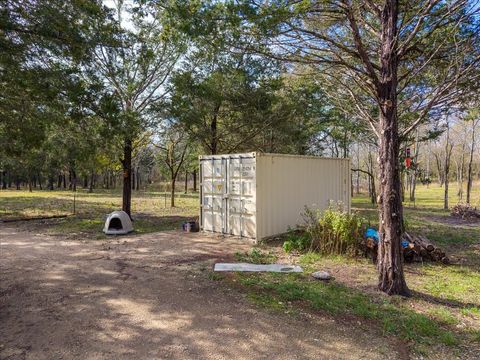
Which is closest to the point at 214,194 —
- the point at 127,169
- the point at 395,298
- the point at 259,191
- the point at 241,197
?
the point at 241,197

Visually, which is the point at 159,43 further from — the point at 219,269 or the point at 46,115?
the point at 219,269

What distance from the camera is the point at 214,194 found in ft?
33.1

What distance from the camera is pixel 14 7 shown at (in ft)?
19.9

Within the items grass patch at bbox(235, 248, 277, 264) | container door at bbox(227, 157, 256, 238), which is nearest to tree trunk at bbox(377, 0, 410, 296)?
grass patch at bbox(235, 248, 277, 264)

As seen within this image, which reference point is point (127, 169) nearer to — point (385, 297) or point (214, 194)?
point (214, 194)

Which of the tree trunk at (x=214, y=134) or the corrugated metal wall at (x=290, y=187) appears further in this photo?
the tree trunk at (x=214, y=134)

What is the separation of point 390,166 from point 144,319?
3912 millimetres

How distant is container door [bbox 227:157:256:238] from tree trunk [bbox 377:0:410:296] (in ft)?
13.7

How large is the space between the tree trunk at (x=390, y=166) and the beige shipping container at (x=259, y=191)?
4065 mm

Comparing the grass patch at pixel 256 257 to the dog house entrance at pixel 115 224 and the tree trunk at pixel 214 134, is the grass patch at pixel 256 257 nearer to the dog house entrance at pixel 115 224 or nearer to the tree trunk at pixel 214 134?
the dog house entrance at pixel 115 224

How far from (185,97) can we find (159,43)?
2236 mm

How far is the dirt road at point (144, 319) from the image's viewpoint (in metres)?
3.33

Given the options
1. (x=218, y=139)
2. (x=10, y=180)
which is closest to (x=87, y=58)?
(x=218, y=139)

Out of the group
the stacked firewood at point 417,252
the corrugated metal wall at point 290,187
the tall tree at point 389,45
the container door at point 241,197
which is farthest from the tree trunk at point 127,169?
the stacked firewood at point 417,252
